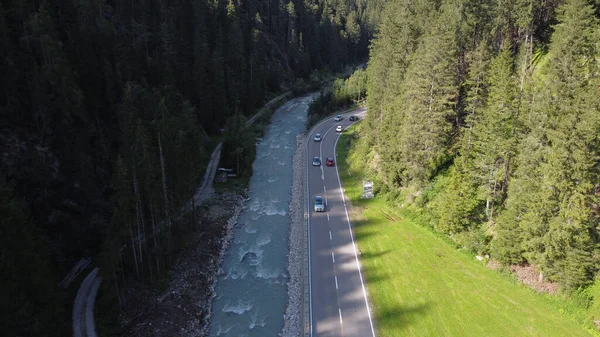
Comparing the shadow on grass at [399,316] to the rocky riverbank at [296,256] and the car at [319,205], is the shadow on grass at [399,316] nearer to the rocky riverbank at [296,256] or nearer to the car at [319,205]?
the rocky riverbank at [296,256]

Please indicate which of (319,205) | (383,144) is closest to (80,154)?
(319,205)

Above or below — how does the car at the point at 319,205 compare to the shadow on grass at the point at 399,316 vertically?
above

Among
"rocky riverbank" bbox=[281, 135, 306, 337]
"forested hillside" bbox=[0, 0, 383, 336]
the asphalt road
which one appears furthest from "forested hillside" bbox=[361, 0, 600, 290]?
"forested hillside" bbox=[0, 0, 383, 336]

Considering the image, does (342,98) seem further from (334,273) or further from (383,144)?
(334,273)

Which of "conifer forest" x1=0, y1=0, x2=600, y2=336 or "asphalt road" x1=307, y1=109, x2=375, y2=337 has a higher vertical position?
"conifer forest" x1=0, y1=0, x2=600, y2=336

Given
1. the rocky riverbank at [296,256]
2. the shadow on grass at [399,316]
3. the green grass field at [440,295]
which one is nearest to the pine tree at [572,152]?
the green grass field at [440,295]

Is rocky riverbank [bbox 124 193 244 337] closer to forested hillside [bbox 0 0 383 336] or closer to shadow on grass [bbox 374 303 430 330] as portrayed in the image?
forested hillside [bbox 0 0 383 336]
